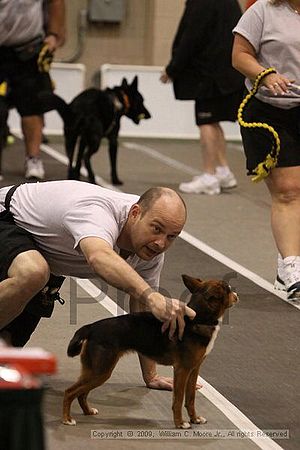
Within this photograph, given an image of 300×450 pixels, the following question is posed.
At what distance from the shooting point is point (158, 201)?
Result: 346 cm

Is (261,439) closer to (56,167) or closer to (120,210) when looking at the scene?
(120,210)

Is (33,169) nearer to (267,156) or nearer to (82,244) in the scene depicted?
(267,156)

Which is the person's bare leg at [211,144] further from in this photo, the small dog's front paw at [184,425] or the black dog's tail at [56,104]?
the small dog's front paw at [184,425]

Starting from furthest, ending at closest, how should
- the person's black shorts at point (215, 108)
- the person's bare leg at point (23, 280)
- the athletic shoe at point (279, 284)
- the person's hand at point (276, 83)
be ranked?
the person's black shorts at point (215, 108), the athletic shoe at point (279, 284), the person's hand at point (276, 83), the person's bare leg at point (23, 280)

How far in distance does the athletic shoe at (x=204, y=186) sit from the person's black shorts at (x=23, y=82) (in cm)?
117

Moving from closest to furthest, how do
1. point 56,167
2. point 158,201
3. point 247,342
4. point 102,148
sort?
point 158,201 → point 247,342 → point 56,167 → point 102,148

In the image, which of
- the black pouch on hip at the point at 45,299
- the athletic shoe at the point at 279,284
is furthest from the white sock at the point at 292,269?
the black pouch on hip at the point at 45,299

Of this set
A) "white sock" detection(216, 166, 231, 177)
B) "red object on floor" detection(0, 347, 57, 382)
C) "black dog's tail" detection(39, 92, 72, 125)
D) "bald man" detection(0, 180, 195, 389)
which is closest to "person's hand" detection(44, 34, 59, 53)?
"black dog's tail" detection(39, 92, 72, 125)

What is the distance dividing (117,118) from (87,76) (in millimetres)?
3811

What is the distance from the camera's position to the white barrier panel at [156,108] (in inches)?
434

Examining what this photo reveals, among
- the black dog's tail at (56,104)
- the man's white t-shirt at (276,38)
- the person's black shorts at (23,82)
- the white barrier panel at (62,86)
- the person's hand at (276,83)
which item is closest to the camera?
the person's hand at (276,83)

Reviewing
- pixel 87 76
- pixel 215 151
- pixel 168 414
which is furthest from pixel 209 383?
pixel 87 76

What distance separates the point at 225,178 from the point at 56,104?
1.38 metres

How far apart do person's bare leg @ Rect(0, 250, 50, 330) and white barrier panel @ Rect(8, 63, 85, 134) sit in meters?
7.46
